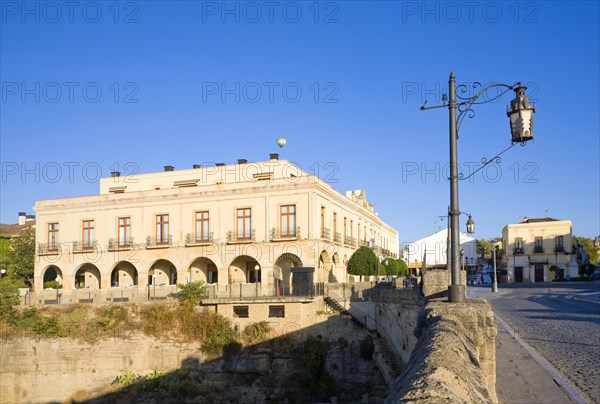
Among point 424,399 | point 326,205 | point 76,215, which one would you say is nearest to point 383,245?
point 326,205

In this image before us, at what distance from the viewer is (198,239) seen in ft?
117

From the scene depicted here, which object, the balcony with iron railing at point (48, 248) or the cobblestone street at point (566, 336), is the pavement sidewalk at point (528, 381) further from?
the balcony with iron railing at point (48, 248)

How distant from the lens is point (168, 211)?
1442 inches

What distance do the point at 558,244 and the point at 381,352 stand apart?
44.8m

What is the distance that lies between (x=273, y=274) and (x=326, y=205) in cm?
557

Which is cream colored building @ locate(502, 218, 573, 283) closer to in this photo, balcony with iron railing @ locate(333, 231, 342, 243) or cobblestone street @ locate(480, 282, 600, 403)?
balcony with iron railing @ locate(333, 231, 342, 243)

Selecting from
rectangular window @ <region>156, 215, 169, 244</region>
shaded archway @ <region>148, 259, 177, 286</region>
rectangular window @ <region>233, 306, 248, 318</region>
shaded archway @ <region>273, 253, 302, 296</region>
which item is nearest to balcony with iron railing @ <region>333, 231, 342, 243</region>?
shaded archway @ <region>273, 253, 302, 296</region>

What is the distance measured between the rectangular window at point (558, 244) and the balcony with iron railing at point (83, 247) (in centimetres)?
4878

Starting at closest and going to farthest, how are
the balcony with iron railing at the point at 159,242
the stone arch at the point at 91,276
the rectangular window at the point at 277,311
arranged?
the rectangular window at the point at 277,311 → the balcony with iron railing at the point at 159,242 → the stone arch at the point at 91,276

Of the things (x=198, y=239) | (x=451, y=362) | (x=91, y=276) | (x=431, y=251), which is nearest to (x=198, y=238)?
(x=198, y=239)

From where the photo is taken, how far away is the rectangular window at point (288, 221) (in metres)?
33.7

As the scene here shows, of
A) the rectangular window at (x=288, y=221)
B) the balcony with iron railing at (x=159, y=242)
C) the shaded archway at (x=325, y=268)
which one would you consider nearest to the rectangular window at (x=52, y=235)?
the balcony with iron railing at (x=159, y=242)

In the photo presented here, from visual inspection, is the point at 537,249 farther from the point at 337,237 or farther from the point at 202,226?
the point at 202,226

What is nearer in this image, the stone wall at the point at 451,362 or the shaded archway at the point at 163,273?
the stone wall at the point at 451,362
